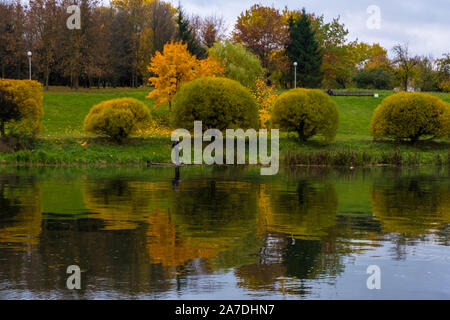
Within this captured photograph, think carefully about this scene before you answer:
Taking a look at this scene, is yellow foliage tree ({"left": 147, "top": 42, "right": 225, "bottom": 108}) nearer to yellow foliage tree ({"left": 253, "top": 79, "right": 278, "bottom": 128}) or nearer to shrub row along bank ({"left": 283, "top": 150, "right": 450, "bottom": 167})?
yellow foliage tree ({"left": 253, "top": 79, "right": 278, "bottom": 128})

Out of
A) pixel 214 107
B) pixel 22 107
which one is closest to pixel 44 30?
pixel 22 107

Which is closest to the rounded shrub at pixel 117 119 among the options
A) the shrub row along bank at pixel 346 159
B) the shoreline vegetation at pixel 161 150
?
the shoreline vegetation at pixel 161 150

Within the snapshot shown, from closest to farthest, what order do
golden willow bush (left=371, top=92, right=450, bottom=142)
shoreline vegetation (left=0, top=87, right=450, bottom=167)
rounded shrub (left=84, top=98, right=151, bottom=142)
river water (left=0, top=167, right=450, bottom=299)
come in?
river water (left=0, top=167, right=450, bottom=299) → shoreline vegetation (left=0, top=87, right=450, bottom=167) → rounded shrub (left=84, top=98, right=151, bottom=142) → golden willow bush (left=371, top=92, right=450, bottom=142)

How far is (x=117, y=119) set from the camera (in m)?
41.7

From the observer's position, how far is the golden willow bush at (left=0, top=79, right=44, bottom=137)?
41.1 meters

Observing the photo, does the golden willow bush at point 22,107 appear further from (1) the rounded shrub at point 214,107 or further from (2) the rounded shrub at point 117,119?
(1) the rounded shrub at point 214,107

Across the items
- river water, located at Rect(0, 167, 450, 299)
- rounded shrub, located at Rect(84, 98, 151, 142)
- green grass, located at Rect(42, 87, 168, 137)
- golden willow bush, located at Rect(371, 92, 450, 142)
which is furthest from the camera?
green grass, located at Rect(42, 87, 168, 137)

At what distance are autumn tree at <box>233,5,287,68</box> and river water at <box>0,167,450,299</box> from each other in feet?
188

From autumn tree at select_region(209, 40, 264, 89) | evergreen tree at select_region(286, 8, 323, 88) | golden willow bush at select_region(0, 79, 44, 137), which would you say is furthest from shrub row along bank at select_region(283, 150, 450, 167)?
evergreen tree at select_region(286, 8, 323, 88)

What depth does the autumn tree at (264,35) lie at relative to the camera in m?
80.0

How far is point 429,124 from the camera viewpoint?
44.7 meters

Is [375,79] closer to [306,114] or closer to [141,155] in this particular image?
[306,114]

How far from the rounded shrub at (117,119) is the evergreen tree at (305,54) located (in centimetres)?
3790

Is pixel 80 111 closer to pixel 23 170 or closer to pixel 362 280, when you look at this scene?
pixel 23 170
